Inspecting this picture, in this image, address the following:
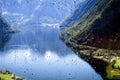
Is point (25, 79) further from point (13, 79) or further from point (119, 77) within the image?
point (119, 77)

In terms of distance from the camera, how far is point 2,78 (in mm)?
173500

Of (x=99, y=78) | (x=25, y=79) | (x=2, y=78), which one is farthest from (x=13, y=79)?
(x=99, y=78)

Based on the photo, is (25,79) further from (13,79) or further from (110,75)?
(110,75)

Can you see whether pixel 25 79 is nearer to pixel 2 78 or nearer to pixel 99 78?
pixel 2 78

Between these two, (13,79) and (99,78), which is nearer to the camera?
(13,79)

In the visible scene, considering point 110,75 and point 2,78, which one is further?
point 110,75

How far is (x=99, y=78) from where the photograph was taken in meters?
200

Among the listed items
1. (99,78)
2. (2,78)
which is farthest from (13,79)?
(99,78)

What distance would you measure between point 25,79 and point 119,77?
171ft

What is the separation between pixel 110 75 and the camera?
199 metres

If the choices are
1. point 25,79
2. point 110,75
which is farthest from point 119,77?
point 25,79

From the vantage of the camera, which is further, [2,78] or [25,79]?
[25,79]

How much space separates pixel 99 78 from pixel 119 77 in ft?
39.7

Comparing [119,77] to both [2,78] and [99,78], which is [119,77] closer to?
[99,78]
